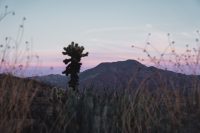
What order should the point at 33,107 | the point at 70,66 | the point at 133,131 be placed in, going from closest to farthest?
the point at 133,131 → the point at 33,107 → the point at 70,66

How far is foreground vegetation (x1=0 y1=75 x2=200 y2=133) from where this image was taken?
6906mm

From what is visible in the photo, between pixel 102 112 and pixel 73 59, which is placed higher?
pixel 73 59

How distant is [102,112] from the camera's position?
713cm

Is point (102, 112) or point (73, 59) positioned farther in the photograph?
point (73, 59)

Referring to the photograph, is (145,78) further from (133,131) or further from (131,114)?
(133,131)

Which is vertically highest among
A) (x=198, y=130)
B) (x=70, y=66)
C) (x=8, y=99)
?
(x=70, y=66)

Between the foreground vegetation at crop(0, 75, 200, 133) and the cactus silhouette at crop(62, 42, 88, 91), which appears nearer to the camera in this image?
the foreground vegetation at crop(0, 75, 200, 133)

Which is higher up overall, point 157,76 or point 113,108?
point 157,76

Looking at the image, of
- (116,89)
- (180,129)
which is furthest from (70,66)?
(180,129)

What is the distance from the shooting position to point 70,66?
15.5 m

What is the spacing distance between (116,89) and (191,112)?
5.00 ft

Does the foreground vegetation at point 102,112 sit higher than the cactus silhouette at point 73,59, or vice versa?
the cactus silhouette at point 73,59

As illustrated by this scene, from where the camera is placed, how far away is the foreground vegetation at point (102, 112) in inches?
272

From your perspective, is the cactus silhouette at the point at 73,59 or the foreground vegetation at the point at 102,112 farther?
the cactus silhouette at the point at 73,59
